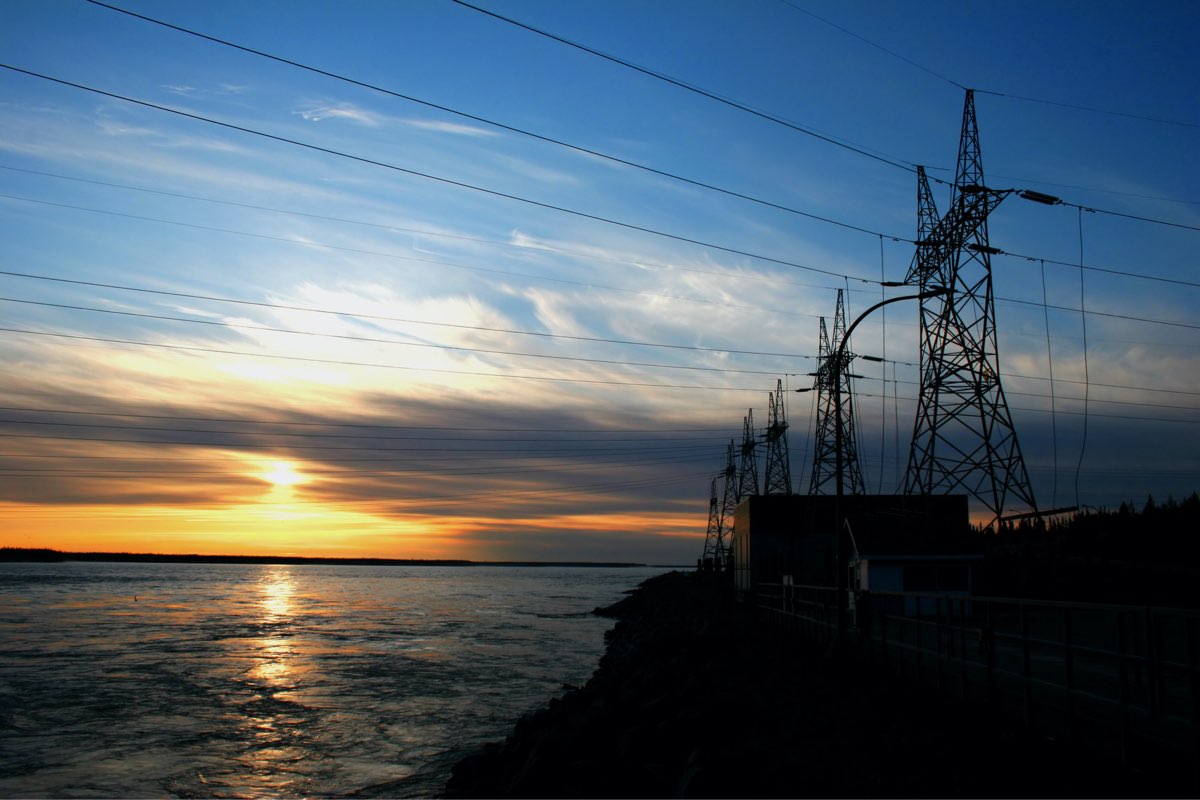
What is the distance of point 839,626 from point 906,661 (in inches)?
107

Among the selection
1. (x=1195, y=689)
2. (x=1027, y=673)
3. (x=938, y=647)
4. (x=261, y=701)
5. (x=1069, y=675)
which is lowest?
(x=261, y=701)

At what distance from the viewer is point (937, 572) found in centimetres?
3494

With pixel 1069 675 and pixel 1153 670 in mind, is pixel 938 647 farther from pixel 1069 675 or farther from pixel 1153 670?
pixel 1153 670

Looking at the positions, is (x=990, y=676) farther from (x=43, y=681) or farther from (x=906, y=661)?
(x=43, y=681)

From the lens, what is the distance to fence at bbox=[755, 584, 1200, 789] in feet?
30.0

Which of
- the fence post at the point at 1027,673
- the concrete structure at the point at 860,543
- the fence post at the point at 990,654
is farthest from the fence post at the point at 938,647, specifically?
the concrete structure at the point at 860,543

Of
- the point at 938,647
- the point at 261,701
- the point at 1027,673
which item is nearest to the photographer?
the point at 1027,673

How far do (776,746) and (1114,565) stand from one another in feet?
128

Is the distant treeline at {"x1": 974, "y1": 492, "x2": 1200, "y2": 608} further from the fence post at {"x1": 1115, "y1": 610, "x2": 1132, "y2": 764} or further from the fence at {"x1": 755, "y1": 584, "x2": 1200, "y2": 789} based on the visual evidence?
the fence post at {"x1": 1115, "y1": 610, "x2": 1132, "y2": 764}

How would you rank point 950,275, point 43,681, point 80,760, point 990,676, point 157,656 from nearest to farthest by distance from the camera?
point 990,676 → point 80,760 → point 43,681 → point 950,275 → point 157,656

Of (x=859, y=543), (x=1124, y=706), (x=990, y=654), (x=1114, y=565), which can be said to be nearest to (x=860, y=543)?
(x=859, y=543)

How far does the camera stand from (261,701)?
1212 inches

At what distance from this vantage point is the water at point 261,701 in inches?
789

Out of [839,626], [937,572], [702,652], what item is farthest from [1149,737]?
[937,572]
